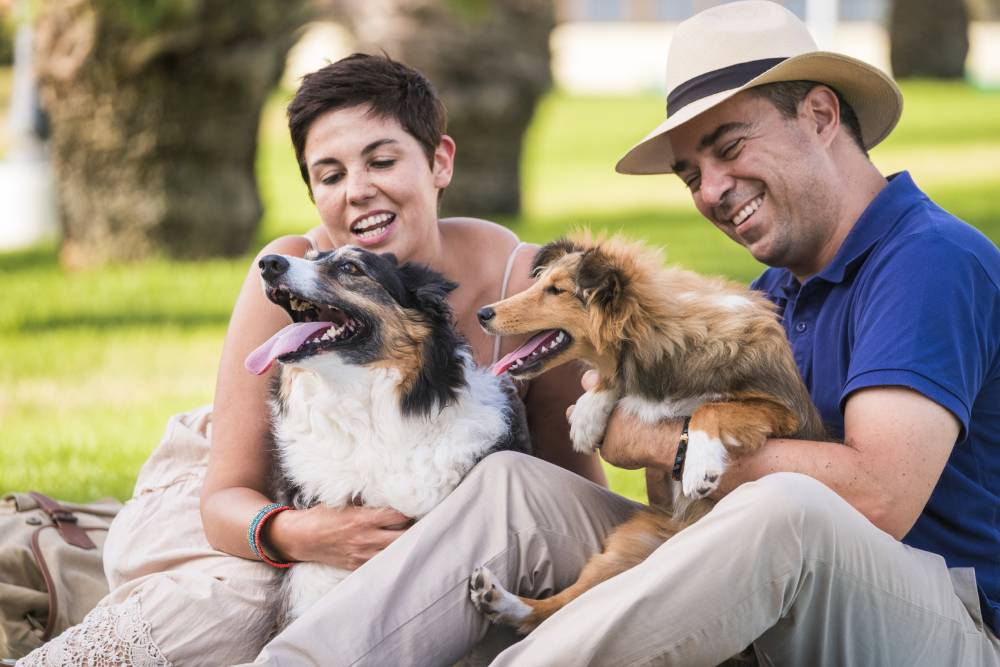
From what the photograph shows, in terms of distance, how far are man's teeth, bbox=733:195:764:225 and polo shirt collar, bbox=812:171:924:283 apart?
24cm

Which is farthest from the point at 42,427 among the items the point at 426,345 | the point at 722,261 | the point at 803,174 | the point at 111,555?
the point at 722,261

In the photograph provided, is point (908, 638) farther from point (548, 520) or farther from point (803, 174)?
point (803, 174)

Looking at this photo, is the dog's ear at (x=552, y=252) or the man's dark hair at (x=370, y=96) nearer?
the dog's ear at (x=552, y=252)

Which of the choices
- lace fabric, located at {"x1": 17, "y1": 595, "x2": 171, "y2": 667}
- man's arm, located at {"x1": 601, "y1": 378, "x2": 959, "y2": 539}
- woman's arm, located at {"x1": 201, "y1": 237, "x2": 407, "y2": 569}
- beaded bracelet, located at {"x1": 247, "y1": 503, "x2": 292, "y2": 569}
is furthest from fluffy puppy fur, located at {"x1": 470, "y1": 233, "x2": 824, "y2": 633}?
lace fabric, located at {"x1": 17, "y1": 595, "x2": 171, "y2": 667}

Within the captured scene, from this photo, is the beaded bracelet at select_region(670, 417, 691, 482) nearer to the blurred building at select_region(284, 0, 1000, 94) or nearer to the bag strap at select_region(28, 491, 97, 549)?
the bag strap at select_region(28, 491, 97, 549)

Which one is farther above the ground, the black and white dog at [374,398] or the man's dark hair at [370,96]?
the man's dark hair at [370,96]

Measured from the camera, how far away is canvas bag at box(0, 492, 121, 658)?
370 centimetres

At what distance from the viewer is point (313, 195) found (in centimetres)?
385

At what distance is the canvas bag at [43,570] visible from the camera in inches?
146

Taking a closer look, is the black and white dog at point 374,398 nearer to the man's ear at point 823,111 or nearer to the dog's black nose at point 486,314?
the dog's black nose at point 486,314

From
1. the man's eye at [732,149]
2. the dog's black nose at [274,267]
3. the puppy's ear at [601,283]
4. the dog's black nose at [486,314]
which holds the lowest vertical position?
the dog's black nose at [486,314]

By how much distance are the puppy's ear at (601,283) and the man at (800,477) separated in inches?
12.6

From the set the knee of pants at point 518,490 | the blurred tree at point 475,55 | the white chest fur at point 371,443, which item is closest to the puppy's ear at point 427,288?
the white chest fur at point 371,443

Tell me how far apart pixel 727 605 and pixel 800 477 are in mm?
321
